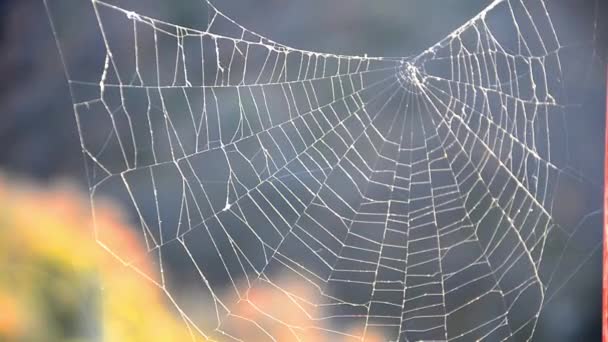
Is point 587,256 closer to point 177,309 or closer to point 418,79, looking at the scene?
point 418,79

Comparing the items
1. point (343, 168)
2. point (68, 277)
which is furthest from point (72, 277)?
point (343, 168)

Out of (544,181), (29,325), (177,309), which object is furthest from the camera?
(544,181)

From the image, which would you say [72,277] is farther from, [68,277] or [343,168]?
[343,168]

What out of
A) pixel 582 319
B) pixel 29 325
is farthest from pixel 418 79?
pixel 29 325
